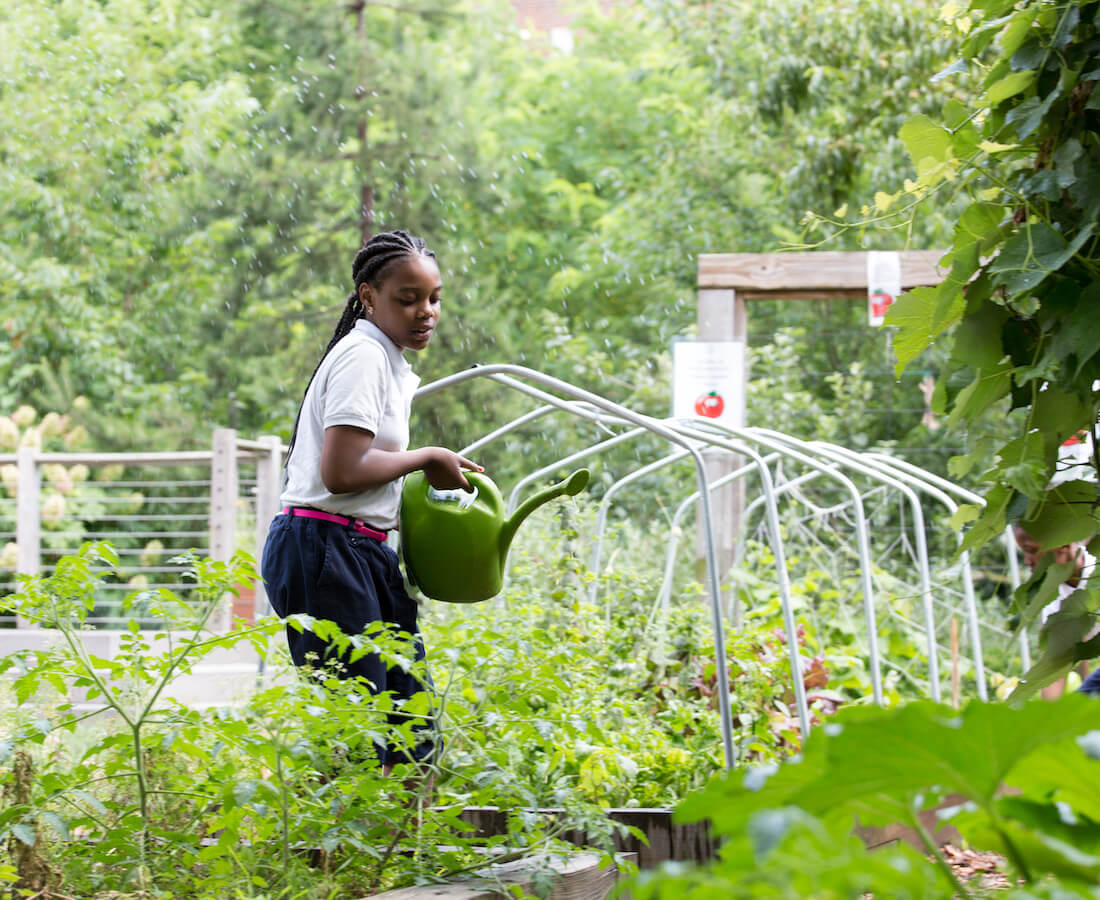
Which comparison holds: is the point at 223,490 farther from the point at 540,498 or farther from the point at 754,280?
the point at 540,498

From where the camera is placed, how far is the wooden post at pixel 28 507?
7.45 meters

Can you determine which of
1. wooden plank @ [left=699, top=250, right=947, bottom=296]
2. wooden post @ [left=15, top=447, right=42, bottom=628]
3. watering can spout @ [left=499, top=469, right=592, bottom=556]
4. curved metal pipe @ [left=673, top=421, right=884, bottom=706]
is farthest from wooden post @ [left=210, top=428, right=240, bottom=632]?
watering can spout @ [left=499, top=469, right=592, bottom=556]

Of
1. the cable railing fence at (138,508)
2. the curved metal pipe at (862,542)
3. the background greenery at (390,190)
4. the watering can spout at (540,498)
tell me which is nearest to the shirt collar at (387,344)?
the watering can spout at (540,498)

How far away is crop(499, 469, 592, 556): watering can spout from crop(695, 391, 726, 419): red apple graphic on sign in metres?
2.08

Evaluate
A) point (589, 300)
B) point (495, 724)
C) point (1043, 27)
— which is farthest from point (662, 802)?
point (589, 300)

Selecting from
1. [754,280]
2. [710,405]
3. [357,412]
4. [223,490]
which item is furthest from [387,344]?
[223,490]

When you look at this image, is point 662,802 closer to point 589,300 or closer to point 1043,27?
point 1043,27

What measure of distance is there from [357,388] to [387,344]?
17 cm

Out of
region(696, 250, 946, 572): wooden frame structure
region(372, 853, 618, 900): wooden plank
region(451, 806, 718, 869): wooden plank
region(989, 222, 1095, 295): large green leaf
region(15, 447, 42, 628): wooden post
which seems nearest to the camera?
region(989, 222, 1095, 295): large green leaf

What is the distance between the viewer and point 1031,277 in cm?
108

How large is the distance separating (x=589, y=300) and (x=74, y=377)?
13.3 ft

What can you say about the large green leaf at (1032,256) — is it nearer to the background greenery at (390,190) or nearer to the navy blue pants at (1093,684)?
the navy blue pants at (1093,684)

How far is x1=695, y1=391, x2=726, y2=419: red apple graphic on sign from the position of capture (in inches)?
153

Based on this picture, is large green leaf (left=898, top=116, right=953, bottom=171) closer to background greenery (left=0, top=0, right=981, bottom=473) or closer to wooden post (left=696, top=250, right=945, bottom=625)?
wooden post (left=696, top=250, right=945, bottom=625)
